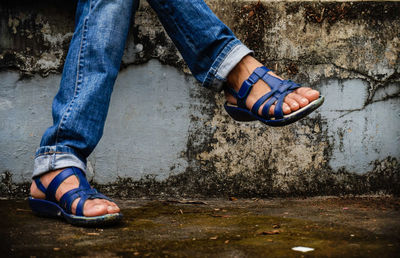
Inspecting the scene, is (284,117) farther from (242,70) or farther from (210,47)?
(210,47)

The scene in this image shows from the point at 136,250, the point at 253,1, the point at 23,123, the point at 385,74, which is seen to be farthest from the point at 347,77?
the point at 23,123

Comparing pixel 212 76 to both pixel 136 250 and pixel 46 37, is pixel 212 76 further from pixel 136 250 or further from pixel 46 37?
pixel 46 37

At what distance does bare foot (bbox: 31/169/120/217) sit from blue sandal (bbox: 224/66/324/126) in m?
0.52

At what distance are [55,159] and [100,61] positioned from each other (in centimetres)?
34

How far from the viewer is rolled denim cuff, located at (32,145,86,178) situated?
1227mm

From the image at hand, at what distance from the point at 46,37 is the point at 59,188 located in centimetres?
73

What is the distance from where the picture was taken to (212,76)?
1.31m

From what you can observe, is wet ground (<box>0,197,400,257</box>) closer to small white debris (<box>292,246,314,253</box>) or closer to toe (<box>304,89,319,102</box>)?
small white debris (<box>292,246,314,253</box>)

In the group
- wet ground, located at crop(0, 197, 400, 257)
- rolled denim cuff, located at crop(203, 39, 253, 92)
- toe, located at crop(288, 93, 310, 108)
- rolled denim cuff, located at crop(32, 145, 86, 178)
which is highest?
rolled denim cuff, located at crop(203, 39, 253, 92)

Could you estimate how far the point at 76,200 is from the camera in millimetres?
1175

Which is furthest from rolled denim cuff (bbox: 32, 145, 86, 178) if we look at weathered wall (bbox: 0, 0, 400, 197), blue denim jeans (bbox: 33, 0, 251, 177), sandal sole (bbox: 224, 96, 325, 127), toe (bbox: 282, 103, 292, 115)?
toe (bbox: 282, 103, 292, 115)

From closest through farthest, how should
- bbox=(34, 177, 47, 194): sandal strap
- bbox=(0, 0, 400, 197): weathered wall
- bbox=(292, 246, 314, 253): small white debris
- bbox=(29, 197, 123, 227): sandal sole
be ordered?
bbox=(292, 246, 314, 253): small white debris < bbox=(29, 197, 123, 227): sandal sole < bbox=(34, 177, 47, 194): sandal strap < bbox=(0, 0, 400, 197): weathered wall

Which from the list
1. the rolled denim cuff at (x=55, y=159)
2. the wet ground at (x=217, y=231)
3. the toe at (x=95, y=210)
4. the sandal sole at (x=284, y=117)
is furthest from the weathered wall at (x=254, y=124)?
the toe at (x=95, y=210)

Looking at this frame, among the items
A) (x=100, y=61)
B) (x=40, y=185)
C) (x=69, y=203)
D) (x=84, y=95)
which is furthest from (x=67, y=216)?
(x=100, y=61)
